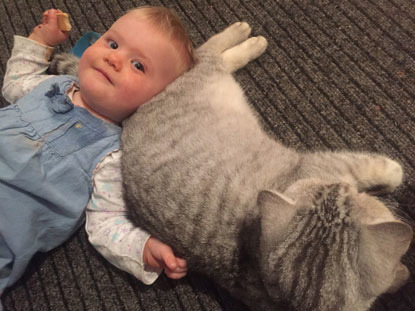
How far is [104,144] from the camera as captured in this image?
1.12 meters

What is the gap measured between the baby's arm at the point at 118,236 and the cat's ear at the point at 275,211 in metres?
0.30

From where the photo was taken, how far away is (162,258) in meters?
0.97

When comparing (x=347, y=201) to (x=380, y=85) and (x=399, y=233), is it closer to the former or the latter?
(x=399, y=233)

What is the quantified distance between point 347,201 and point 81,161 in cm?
74

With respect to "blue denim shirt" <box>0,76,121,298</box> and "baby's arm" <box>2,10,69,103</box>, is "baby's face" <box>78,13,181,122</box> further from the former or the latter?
"baby's arm" <box>2,10,69,103</box>

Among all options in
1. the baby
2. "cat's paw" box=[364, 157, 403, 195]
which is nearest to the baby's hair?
the baby

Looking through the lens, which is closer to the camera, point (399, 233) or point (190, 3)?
point (399, 233)

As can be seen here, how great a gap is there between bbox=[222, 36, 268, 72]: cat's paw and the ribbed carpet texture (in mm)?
35

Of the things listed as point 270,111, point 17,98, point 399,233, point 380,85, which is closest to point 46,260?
point 17,98

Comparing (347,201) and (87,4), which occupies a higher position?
(87,4)

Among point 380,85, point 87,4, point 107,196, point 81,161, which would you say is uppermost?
point 87,4

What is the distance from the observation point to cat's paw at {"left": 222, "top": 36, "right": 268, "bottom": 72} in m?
1.32

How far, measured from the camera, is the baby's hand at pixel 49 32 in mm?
1286

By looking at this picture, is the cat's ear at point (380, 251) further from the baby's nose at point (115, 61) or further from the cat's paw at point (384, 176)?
the baby's nose at point (115, 61)
